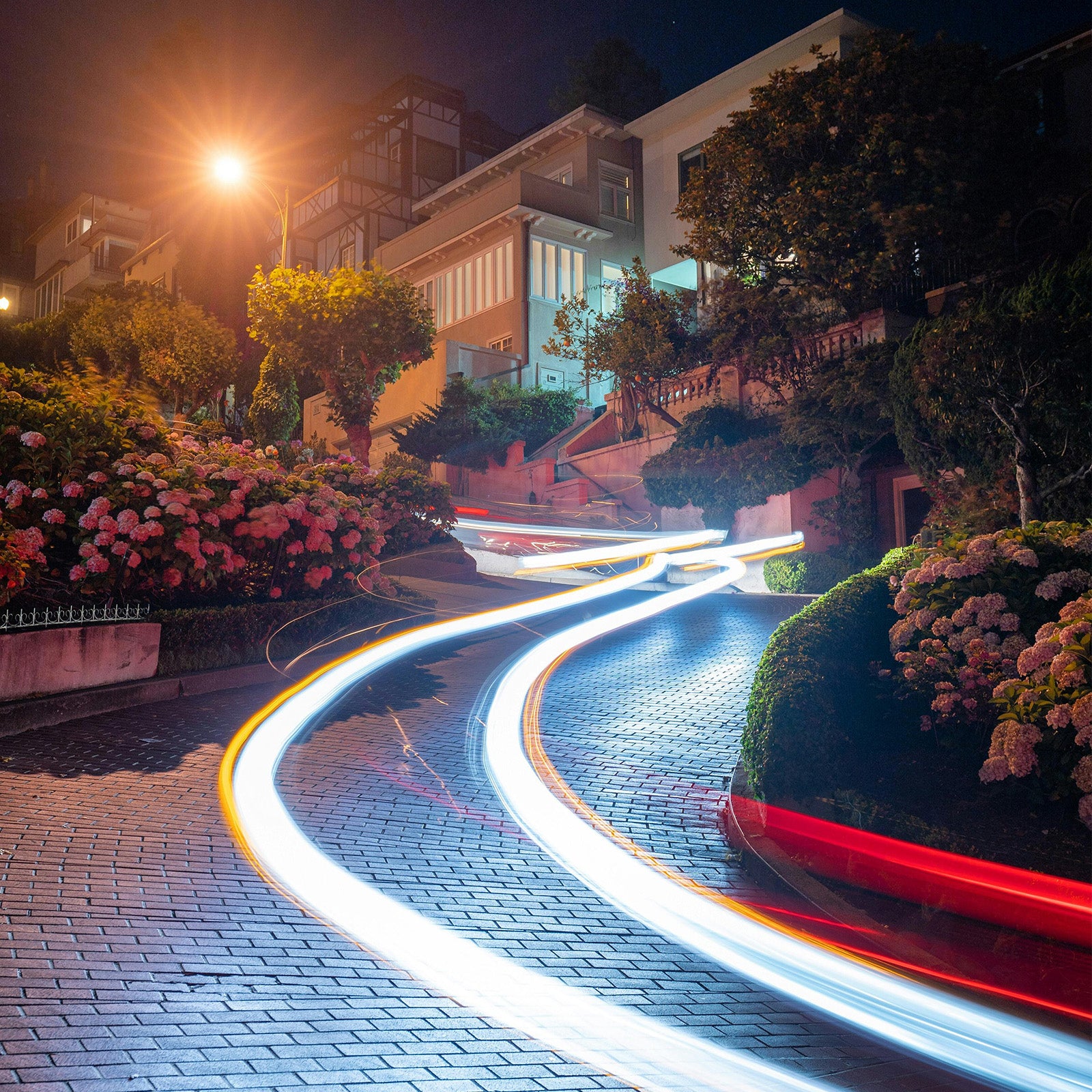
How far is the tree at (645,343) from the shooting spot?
26.5 meters

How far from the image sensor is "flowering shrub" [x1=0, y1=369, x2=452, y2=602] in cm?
1120

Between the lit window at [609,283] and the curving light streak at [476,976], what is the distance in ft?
101

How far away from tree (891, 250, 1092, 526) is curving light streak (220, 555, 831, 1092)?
482 inches

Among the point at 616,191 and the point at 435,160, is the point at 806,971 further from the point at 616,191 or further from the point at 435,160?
the point at 435,160

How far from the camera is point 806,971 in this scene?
14.9ft

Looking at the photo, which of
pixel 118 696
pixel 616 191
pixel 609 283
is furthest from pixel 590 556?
pixel 616 191

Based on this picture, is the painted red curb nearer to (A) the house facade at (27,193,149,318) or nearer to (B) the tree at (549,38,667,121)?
(B) the tree at (549,38,667,121)

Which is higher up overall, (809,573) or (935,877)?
(809,573)

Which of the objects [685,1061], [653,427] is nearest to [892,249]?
[653,427]

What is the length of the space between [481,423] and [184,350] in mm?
16925

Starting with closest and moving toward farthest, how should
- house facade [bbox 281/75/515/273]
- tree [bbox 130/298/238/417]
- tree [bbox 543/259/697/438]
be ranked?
tree [bbox 543/259/697/438]
tree [bbox 130/298/238/417]
house facade [bbox 281/75/515/273]

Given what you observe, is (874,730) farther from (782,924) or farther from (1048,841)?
(782,924)

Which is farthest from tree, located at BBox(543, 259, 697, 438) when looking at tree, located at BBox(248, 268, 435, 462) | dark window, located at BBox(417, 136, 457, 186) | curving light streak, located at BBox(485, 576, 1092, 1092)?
dark window, located at BBox(417, 136, 457, 186)

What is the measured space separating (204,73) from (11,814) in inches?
2309
